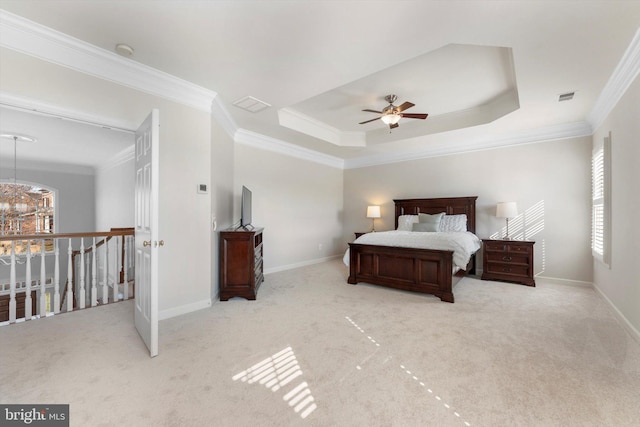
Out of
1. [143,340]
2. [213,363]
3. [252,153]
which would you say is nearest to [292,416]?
[213,363]

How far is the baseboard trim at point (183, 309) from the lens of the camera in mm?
2917

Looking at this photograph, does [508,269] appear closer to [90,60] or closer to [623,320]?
[623,320]

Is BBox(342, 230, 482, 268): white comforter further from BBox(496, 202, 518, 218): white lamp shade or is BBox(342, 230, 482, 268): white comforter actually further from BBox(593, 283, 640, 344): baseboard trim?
BBox(593, 283, 640, 344): baseboard trim

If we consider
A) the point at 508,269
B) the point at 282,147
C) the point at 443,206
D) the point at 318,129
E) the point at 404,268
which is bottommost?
the point at 508,269

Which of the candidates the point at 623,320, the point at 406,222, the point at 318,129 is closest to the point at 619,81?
the point at 623,320

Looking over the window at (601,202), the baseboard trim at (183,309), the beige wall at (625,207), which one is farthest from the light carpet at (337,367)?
the window at (601,202)

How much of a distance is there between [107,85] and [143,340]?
96.2 inches

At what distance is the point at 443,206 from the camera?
212 inches

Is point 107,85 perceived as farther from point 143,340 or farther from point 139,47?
point 143,340

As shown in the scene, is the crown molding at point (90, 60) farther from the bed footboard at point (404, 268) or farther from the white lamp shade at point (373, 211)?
the white lamp shade at point (373, 211)

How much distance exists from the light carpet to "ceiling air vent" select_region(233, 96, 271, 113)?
8.73ft

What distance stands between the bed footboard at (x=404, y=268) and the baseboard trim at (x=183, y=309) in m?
2.21

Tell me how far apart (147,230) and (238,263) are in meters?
1.48

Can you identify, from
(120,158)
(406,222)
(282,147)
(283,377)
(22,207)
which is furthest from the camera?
(22,207)
